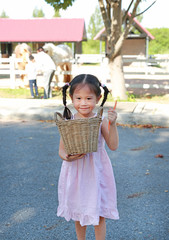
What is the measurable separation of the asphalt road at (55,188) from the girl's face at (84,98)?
1135 millimetres

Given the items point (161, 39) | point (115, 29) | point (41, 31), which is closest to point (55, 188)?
point (115, 29)

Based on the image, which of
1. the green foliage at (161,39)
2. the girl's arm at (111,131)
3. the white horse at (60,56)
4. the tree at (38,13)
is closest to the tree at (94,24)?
the green foliage at (161,39)

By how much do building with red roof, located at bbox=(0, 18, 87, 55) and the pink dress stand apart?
31.0 metres

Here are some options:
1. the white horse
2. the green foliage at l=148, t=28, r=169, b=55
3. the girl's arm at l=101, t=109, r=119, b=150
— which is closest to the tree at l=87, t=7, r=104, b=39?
the green foliage at l=148, t=28, r=169, b=55

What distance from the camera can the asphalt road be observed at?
2.81 metres

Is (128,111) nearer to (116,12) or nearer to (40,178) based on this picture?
(116,12)

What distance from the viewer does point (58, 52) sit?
487 inches

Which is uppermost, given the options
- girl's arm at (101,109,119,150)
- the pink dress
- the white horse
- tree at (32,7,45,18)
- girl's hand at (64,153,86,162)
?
tree at (32,7,45,18)

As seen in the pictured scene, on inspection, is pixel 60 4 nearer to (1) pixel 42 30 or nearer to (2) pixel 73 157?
(2) pixel 73 157

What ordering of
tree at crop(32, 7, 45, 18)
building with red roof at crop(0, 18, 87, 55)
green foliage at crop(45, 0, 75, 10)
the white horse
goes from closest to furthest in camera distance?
green foliage at crop(45, 0, 75, 10) < the white horse < building with red roof at crop(0, 18, 87, 55) < tree at crop(32, 7, 45, 18)

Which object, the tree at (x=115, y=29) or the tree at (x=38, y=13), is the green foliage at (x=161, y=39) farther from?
the tree at (x=38, y=13)

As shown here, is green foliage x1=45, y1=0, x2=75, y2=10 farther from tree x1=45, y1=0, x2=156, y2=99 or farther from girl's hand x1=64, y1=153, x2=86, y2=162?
girl's hand x1=64, y1=153, x2=86, y2=162

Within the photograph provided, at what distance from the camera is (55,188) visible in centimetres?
373

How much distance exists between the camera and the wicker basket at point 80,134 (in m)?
2.08
